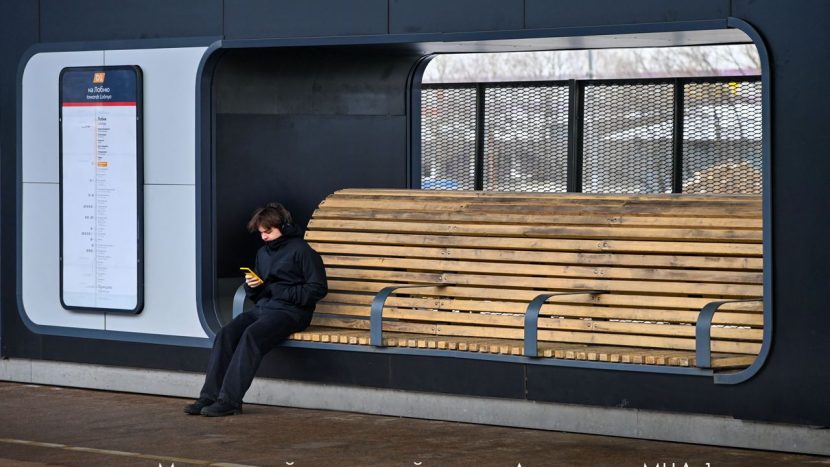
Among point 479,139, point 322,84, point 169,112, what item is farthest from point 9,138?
point 479,139

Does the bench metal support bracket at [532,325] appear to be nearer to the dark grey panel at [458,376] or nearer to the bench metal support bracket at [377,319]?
the dark grey panel at [458,376]

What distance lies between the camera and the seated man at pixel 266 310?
9766mm

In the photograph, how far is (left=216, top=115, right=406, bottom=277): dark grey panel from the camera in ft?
35.9

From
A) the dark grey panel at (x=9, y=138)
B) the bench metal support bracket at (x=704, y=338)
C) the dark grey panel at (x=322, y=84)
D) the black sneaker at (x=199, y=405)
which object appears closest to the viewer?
the bench metal support bracket at (x=704, y=338)

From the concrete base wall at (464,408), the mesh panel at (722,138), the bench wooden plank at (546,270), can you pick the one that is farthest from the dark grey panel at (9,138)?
the mesh panel at (722,138)

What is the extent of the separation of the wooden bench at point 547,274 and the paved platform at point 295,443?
0.49 m

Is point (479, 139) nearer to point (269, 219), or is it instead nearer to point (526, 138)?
point (526, 138)

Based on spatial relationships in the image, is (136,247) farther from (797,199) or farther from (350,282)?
(797,199)

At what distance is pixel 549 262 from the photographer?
973 cm

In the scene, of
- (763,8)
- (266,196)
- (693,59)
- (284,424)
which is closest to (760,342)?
Result: (763,8)

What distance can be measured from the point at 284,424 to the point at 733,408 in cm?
264

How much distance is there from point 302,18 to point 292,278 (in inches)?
64.3

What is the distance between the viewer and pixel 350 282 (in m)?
10.5

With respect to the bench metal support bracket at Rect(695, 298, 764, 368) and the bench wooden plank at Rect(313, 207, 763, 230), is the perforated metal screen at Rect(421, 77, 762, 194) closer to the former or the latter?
the bench wooden plank at Rect(313, 207, 763, 230)
